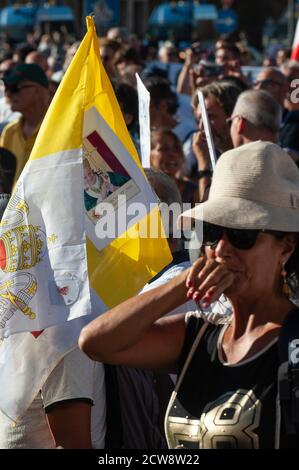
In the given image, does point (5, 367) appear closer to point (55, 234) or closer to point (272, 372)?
point (55, 234)

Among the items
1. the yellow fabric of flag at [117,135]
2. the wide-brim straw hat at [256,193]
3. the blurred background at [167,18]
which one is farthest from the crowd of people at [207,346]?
the blurred background at [167,18]

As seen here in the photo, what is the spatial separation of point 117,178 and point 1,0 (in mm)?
55456

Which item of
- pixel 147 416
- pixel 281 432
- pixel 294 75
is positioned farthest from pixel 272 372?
pixel 294 75

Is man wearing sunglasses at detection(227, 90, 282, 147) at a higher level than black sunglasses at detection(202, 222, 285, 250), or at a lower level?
lower

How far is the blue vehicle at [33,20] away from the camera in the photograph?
35.9 m

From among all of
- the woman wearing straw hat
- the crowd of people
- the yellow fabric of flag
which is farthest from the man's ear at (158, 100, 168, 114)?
the woman wearing straw hat

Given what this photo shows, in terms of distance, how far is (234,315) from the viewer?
292 centimetres

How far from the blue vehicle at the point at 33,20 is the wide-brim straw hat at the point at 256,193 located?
110 ft

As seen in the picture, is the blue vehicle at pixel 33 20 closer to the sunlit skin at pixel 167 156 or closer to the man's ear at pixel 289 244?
the sunlit skin at pixel 167 156

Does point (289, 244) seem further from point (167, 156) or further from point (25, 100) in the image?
point (25, 100)

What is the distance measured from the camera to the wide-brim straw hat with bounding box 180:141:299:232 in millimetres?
2771

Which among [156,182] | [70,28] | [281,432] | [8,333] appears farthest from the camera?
[70,28]

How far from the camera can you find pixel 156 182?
415 centimetres

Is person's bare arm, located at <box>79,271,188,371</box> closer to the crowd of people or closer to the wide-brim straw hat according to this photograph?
the crowd of people
